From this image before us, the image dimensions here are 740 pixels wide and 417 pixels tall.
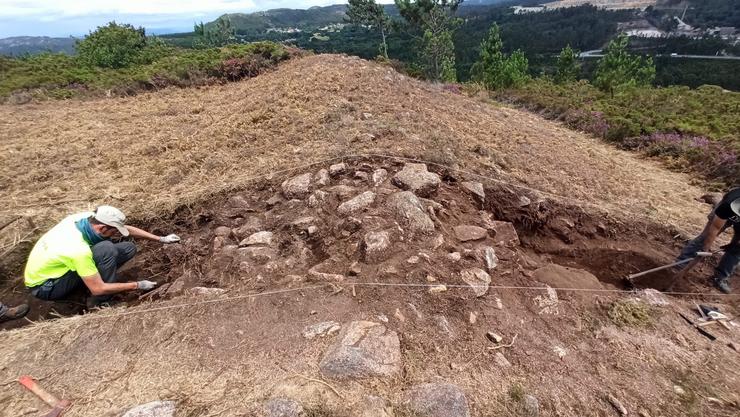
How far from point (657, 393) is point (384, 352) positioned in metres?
2.38

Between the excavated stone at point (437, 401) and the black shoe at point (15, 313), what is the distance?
494cm

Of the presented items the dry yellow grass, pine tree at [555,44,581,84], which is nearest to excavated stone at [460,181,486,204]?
the dry yellow grass

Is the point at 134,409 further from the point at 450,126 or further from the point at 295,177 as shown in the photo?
the point at 450,126

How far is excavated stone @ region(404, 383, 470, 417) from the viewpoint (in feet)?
9.30

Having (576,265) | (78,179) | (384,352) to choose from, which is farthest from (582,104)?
(78,179)

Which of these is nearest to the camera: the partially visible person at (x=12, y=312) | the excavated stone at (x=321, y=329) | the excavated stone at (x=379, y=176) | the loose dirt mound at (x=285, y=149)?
the excavated stone at (x=321, y=329)

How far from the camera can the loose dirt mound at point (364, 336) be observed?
3018 millimetres

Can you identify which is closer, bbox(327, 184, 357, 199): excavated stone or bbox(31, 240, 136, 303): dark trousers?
bbox(31, 240, 136, 303): dark trousers

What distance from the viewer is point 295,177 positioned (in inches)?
229

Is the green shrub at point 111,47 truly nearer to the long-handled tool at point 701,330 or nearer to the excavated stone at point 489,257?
the excavated stone at point 489,257

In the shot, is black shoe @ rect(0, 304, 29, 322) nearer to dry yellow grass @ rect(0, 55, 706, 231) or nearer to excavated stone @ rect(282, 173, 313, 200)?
dry yellow grass @ rect(0, 55, 706, 231)

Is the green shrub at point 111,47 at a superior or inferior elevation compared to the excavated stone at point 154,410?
superior

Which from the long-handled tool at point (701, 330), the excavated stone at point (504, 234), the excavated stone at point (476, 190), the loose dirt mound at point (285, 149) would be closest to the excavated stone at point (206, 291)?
the loose dirt mound at point (285, 149)

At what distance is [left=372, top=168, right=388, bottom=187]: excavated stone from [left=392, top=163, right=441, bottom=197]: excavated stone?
0.16 meters
